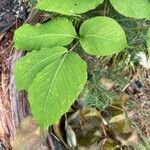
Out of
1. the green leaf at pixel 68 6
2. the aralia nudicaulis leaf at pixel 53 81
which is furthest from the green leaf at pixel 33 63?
the green leaf at pixel 68 6

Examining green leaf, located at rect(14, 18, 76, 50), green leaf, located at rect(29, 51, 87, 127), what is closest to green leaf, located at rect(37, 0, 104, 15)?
green leaf, located at rect(14, 18, 76, 50)

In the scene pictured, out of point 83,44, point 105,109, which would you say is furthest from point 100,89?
point 83,44

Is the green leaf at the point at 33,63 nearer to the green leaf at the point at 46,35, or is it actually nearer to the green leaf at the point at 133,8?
the green leaf at the point at 46,35

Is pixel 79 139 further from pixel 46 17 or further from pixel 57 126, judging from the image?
pixel 46 17

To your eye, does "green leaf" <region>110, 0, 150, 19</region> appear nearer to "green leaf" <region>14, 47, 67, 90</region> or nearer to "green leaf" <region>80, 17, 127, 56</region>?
"green leaf" <region>80, 17, 127, 56</region>

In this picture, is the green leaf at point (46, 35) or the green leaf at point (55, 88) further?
the green leaf at point (46, 35)

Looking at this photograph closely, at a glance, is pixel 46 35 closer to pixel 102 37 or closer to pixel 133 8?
pixel 102 37

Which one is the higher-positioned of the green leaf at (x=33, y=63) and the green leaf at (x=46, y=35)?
the green leaf at (x=46, y=35)
